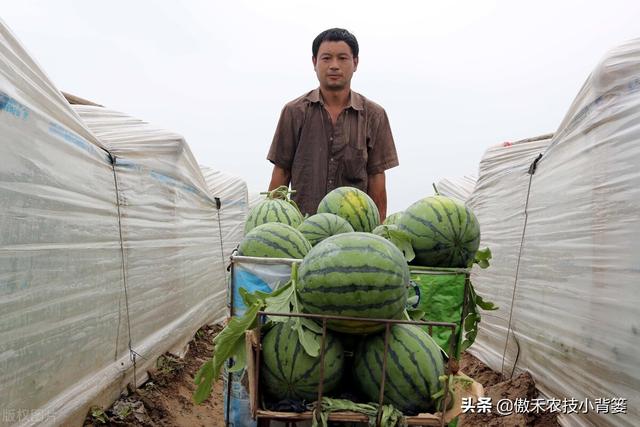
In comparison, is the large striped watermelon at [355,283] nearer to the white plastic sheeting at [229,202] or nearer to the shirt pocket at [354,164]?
the shirt pocket at [354,164]

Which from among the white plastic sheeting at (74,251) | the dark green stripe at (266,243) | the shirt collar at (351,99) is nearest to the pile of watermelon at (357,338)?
the dark green stripe at (266,243)

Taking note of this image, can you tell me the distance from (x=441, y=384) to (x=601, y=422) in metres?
1.86

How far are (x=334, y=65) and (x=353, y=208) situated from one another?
161 cm

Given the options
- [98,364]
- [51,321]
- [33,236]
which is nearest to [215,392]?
[98,364]

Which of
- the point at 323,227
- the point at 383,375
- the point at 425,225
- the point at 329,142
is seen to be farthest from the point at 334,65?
the point at 383,375

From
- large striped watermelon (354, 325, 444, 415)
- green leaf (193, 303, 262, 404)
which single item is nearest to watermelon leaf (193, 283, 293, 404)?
green leaf (193, 303, 262, 404)

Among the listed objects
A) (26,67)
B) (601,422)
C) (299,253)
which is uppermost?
(26,67)

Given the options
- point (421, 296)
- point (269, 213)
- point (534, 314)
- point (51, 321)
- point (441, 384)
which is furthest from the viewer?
point (534, 314)

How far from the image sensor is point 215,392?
5039mm

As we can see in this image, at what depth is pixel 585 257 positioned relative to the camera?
326 cm

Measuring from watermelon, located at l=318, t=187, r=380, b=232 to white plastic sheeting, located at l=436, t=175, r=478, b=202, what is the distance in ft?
19.3

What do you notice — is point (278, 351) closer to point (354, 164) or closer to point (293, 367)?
point (293, 367)

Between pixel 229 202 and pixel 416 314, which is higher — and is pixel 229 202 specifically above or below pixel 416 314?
above

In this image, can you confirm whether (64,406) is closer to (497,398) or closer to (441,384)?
(441,384)
